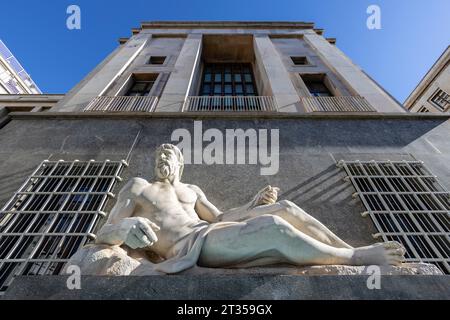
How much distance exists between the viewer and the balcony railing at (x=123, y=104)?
8.05 m

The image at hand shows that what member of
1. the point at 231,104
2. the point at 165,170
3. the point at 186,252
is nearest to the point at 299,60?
the point at 231,104

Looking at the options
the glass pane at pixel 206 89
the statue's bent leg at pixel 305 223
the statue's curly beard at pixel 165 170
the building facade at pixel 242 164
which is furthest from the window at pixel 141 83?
the statue's bent leg at pixel 305 223

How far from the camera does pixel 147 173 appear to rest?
5.49 meters

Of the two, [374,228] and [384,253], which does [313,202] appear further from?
[384,253]

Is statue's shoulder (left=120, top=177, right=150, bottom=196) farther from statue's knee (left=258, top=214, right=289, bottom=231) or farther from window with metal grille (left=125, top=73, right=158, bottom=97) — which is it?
window with metal grille (left=125, top=73, right=158, bottom=97)

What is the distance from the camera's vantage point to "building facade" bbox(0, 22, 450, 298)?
4.32 metres

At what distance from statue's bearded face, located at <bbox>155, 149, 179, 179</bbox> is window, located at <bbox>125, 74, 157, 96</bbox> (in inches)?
323

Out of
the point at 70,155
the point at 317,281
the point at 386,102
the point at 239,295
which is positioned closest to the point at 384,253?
the point at 317,281

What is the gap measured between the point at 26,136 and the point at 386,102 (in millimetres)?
11089

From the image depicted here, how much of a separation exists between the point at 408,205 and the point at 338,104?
4.54 metres

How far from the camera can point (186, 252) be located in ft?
8.93

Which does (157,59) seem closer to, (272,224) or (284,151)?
(284,151)

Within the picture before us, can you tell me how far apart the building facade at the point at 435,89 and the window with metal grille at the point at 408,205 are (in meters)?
25.6

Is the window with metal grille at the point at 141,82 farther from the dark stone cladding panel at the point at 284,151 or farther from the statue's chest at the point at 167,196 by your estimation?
the statue's chest at the point at 167,196
